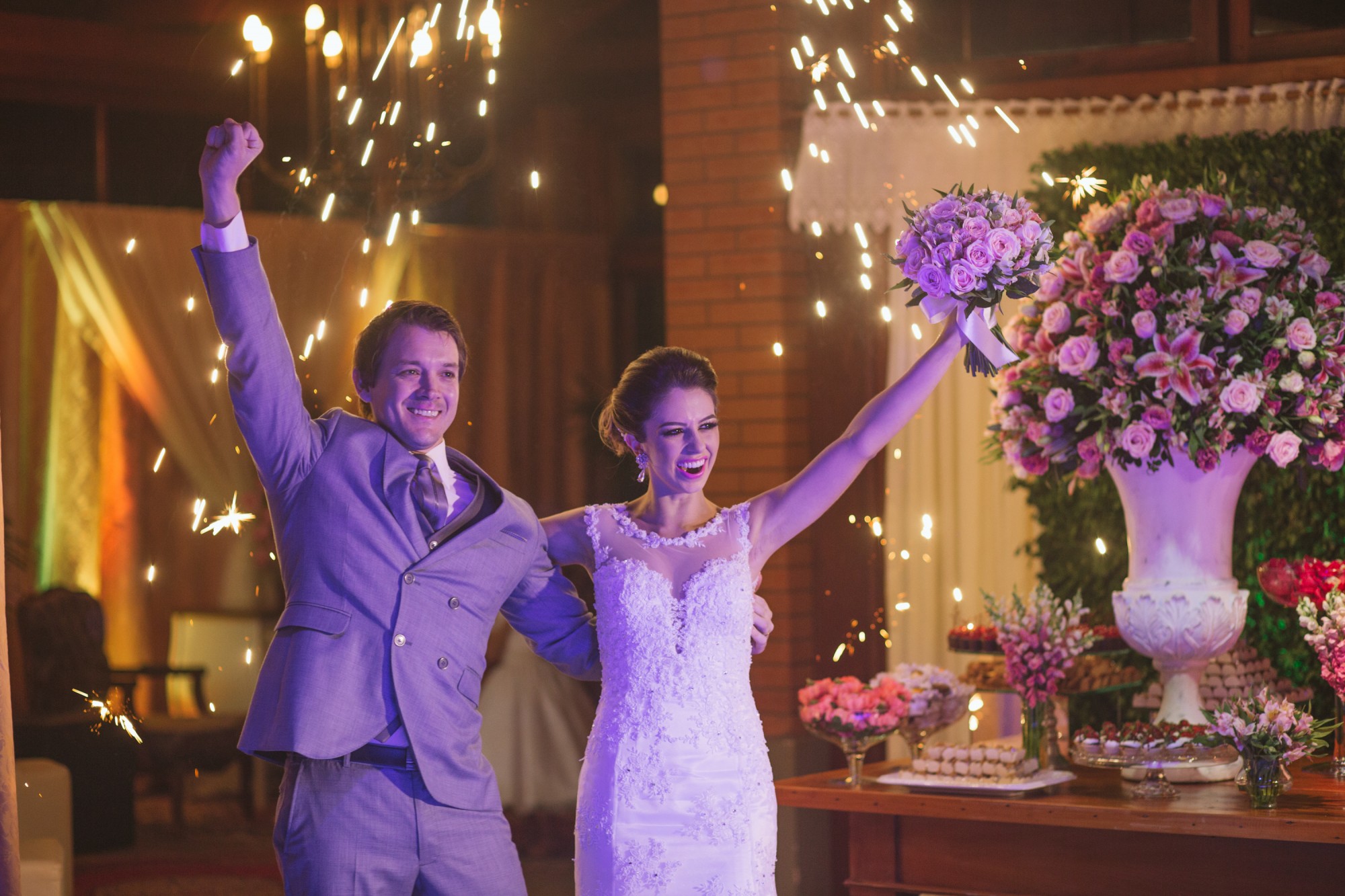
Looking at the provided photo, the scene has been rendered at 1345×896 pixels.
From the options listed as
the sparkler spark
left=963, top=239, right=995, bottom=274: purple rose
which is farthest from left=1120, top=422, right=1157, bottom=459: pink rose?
the sparkler spark

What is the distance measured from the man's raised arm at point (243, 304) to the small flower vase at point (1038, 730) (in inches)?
83.1

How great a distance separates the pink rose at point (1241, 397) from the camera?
11.3 feet

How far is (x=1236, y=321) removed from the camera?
11.4 feet

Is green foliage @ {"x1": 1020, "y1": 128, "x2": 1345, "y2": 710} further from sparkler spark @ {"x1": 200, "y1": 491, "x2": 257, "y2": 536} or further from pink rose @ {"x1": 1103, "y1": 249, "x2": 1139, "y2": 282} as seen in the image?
sparkler spark @ {"x1": 200, "y1": 491, "x2": 257, "y2": 536}

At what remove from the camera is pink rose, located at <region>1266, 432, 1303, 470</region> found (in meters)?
3.45

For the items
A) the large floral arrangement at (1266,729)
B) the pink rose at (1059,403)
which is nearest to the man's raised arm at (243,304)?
the pink rose at (1059,403)

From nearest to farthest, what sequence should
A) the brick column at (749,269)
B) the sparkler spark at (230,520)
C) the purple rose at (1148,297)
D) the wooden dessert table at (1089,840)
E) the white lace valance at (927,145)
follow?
1. the wooden dessert table at (1089,840)
2. the purple rose at (1148,297)
3. the sparkler spark at (230,520)
4. the white lace valance at (927,145)
5. the brick column at (749,269)

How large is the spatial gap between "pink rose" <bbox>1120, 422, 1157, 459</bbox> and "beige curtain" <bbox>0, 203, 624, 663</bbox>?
2343 mm

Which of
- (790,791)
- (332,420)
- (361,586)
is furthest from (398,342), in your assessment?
(790,791)

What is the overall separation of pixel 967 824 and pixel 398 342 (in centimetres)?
182

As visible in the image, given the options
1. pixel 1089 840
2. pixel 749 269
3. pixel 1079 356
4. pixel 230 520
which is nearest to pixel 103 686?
pixel 230 520

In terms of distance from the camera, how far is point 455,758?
2.37m

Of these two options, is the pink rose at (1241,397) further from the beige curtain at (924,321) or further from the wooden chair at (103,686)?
the wooden chair at (103,686)

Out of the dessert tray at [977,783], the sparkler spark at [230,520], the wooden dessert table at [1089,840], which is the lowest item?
the wooden dessert table at [1089,840]
